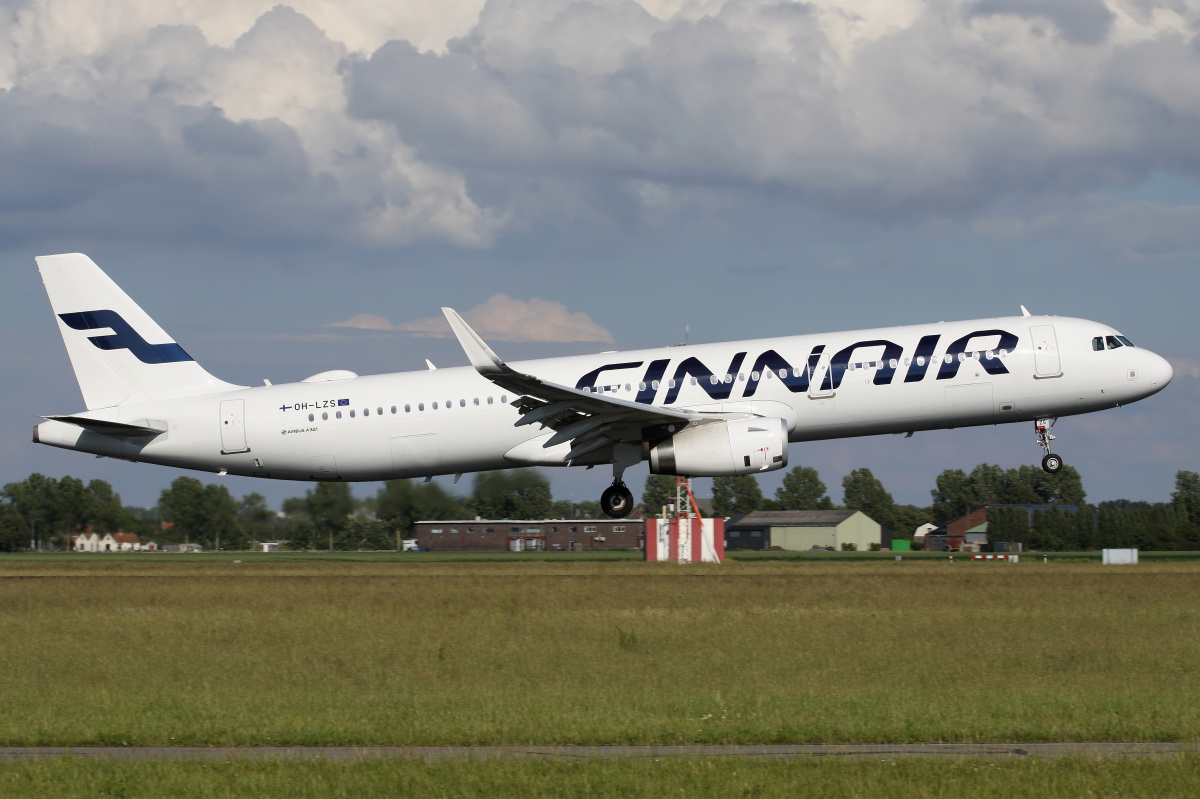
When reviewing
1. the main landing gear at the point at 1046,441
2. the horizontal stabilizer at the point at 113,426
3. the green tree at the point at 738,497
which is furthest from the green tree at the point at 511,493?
the green tree at the point at 738,497

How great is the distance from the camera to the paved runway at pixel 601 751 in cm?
1082

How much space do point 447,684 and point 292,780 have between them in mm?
5388

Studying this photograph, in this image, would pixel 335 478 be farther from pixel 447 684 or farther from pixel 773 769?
pixel 773 769

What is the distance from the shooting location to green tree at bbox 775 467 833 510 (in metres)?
105

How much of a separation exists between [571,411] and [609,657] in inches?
544

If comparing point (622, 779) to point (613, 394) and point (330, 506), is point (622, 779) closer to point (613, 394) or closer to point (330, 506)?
point (613, 394)

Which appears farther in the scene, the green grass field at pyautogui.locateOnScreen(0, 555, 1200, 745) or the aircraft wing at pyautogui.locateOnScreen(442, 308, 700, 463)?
the aircraft wing at pyautogui.locateOnScreen(442, 308, 700, 463)

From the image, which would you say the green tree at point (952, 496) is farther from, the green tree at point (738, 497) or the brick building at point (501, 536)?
the brick building at point (501, 536)

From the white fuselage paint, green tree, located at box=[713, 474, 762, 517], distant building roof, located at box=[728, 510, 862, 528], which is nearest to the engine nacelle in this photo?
the white fuselage paint

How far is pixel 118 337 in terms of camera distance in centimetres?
3447

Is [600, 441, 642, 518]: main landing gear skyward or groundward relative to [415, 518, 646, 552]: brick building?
skyward

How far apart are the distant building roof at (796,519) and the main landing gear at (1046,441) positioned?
44148 millimetres

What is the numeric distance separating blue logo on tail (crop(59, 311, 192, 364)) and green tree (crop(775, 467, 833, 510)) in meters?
72.9

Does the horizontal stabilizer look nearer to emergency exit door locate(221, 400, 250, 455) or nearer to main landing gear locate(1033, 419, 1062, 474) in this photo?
emergency exit door locate(221, 400, 250, 455)
